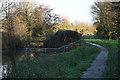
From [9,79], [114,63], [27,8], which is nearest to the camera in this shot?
[9,79]

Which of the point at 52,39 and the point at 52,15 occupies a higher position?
the point at 52,15

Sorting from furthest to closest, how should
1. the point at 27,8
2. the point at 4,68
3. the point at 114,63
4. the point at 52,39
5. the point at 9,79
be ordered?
the point at 52,39 < the point at 27,8 < the point at 114,63 < the point at 4,68 < the point at 9,79

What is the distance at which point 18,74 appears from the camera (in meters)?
4.91

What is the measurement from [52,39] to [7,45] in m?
12.2

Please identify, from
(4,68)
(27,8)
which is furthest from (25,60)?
(27,8)

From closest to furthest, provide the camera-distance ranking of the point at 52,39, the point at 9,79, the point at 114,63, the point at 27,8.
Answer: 1. the point at 9,79
2. the point at 114,63
3. the point at 27,8
4. the point at 52,39

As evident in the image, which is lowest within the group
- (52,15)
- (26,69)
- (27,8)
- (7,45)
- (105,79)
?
(105,79)

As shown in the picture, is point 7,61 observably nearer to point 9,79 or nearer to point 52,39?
point 9,79

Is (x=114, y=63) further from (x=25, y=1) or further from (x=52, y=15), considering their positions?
(x=52, y=15)

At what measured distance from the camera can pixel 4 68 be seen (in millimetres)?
Result: 5160

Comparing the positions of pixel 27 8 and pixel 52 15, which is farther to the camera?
pixel 52 15

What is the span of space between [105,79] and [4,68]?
306 cm

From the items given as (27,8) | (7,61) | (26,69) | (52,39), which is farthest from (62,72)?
(52,39)

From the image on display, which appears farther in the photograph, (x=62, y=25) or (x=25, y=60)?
(x=62, y=25)
